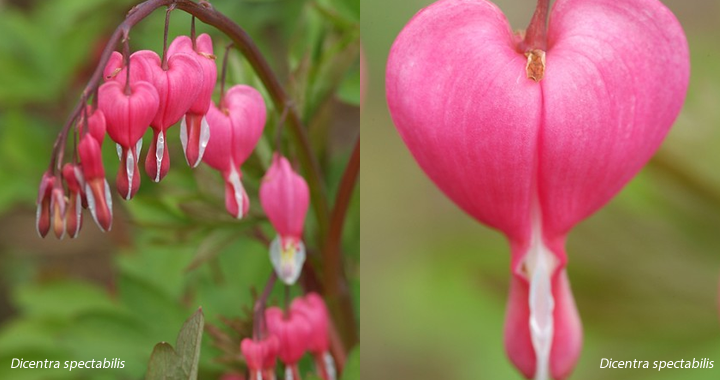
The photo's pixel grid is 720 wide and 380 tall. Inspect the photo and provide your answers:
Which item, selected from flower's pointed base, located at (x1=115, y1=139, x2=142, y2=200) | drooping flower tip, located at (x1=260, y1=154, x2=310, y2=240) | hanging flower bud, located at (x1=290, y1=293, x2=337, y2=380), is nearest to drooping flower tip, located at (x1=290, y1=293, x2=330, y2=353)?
hanging flower bud, located at (x1=290, y1=293, x2=337, y2=380)

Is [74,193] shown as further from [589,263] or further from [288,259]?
[589,263]

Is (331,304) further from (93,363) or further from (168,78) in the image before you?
(168,78)

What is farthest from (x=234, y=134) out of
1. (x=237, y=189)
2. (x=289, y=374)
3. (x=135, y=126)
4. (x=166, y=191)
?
(x=166, y=191)

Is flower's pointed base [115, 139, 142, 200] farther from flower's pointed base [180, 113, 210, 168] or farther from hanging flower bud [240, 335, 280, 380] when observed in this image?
hanging flower bud [240, 335, 280, 380]

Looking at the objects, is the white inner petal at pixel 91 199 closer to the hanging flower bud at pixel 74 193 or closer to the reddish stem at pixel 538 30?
the hanging flower bud at pixel 74 193

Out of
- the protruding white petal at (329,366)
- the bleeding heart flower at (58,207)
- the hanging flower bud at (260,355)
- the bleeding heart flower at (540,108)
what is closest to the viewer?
the bleeding heart flower at (58,207)

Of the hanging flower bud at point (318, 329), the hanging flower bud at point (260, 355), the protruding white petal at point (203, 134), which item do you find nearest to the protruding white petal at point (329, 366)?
the hanging flower bud at point (318, 329)
